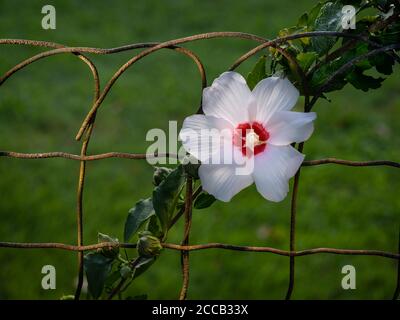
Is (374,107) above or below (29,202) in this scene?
above

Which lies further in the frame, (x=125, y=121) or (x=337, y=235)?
(x=125, y=121)

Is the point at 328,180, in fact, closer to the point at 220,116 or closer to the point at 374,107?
Result: the point at 374,107

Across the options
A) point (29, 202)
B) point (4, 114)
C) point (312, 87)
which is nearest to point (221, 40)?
point (4, 114)

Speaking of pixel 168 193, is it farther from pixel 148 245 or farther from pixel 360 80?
pixel 360 80

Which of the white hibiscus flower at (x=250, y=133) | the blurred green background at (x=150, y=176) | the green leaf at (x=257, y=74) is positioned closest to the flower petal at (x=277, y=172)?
the white hibiscus flower at (x=250, y=133)

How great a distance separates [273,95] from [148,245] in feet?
0.90

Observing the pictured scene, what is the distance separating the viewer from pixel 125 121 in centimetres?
290

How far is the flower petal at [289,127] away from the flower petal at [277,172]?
14 millimetres

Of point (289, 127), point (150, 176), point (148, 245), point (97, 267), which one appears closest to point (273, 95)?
point (289, 127)

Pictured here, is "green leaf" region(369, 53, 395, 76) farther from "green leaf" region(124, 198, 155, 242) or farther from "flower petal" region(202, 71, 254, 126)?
"green leaf" region(124, 198, 155, 242)

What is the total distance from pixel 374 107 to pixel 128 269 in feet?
7.82

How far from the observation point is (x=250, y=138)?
0.74 metres

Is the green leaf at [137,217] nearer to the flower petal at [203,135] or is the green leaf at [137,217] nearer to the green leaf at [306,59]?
the flower petal at [203,135]

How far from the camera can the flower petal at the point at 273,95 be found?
2.45 ft
